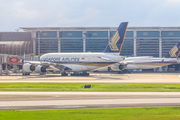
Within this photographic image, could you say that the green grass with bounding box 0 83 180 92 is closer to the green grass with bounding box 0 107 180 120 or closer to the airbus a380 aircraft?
the green grass with bounding box 0 107 180 120

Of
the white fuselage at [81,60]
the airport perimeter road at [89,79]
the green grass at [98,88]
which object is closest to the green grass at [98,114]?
the green grass at [98,88]

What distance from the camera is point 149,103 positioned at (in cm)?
1797

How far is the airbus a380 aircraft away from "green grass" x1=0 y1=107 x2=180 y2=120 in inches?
1247

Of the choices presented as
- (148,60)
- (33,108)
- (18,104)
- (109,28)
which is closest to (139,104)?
(33,108)

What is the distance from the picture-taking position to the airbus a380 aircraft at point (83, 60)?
47.9 metres

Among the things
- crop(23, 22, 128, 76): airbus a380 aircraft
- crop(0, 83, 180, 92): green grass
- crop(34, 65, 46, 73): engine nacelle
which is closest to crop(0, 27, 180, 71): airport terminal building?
crop(23, 22, 128, 76): airbus a380 aircraft

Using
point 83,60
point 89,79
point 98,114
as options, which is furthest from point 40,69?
point 98,114

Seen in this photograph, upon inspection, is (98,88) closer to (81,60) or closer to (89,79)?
(89,79)

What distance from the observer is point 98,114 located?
14.4 meters

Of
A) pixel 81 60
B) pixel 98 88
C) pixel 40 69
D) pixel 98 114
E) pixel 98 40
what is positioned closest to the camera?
pixel 98 114

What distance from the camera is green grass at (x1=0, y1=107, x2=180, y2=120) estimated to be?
Result: 13.5 m

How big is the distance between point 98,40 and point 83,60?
33239mm

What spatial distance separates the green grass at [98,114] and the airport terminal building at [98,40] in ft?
227

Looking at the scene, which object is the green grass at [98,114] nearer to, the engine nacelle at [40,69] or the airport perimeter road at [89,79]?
the airport perimeter road at [89,79]
